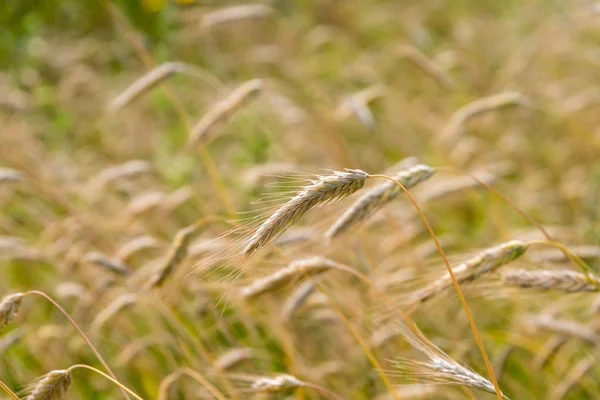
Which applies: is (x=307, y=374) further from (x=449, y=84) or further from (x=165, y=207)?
(x=449, y=84)

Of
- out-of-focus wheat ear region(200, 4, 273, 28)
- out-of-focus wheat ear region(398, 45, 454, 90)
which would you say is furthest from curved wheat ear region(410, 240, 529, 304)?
out-of-focus wheat ear region(200, 4, 273, 28)

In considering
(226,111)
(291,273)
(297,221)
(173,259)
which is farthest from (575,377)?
(226,111)

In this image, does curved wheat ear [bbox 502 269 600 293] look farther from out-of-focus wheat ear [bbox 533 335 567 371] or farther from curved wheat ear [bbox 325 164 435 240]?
out-of-focus wheat ear [bbox 533 335 567 371]

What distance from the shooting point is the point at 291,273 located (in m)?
1.72

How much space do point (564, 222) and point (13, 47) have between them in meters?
4.97

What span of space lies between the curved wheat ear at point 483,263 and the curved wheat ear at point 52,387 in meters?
0.94

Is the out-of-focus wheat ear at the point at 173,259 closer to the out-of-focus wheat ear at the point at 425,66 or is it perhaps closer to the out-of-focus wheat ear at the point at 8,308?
the out-of-focus wheat ear at the point at 8,308

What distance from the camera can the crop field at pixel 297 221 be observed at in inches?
66.5

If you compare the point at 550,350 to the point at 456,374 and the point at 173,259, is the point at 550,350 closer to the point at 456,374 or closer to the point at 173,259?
the point at 456,374

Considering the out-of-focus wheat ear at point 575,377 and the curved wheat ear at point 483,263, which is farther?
the out-of-focus wheat ear at point 575,377

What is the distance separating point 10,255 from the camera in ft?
8.23

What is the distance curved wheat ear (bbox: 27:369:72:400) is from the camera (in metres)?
1.39

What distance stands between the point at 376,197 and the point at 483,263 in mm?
331

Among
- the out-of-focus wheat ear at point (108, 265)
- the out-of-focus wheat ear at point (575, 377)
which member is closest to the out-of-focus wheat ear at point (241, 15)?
the out-of-focus wheat ear at point (108, 265)
